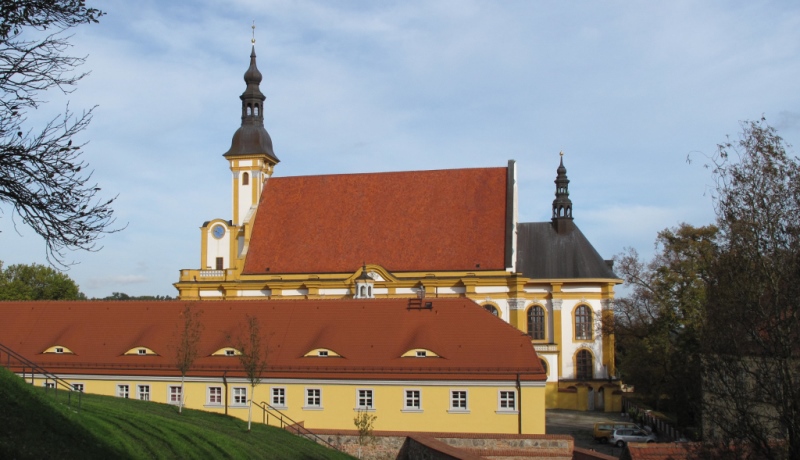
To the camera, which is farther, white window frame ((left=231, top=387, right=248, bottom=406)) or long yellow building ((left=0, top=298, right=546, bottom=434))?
white window frame ((left=231, top=387, right=248, bottom=406))

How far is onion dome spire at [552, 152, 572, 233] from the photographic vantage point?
53875 mm

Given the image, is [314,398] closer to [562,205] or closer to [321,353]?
[321,353]

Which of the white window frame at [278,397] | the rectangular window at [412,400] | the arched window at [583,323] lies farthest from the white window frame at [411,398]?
the arched window at [583,323]

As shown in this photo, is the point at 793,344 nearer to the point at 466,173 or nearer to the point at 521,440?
the point at 521,440

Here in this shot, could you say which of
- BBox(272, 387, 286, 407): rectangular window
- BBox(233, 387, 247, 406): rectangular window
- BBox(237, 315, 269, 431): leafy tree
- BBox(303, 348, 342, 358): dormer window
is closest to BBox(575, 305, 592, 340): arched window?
BBox(303, 348, 342, 358): dormer window

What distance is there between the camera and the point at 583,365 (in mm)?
50875

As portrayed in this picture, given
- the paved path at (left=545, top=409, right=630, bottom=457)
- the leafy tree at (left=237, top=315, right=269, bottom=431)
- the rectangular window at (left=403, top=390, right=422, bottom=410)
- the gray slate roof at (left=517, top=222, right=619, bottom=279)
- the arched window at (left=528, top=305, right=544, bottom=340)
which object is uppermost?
the gray slate roof at (left=517, top=222, right=619, bottom=279)

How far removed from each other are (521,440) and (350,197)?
30.4 meters

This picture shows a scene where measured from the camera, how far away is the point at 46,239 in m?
15.1

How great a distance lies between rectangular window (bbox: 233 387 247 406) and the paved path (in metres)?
13.8

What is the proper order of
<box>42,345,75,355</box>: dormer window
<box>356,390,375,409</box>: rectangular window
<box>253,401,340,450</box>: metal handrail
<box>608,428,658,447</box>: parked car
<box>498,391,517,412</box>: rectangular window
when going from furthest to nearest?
1. <box>608,428,658,447</box>: parked car
2. <box>42,345,75,355</box>: dormer window
3. <box>356,390,375,409</box>: rectangular window
4. <box>498,391,517,412</box>: rectangular window
5. <box>253,401,340,450</box>: metal handrail

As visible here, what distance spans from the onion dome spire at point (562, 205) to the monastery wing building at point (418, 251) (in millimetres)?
74

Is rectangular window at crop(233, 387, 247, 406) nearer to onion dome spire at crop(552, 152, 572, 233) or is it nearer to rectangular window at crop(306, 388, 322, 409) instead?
rectangular window at crop(306, 388, 322, 409)

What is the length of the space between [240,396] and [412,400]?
21.5 feet
